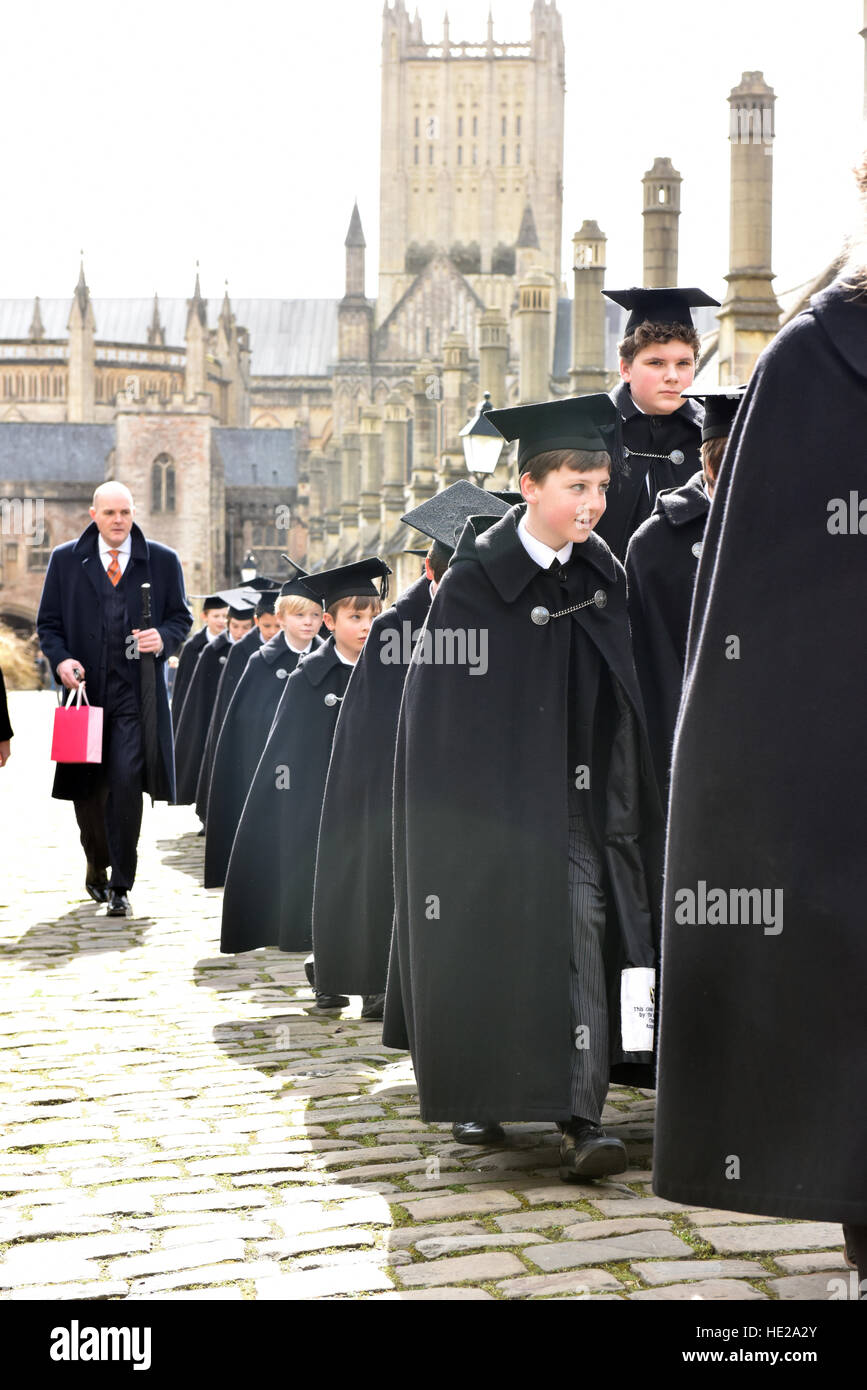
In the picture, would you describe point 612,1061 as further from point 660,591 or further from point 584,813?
point 660,591

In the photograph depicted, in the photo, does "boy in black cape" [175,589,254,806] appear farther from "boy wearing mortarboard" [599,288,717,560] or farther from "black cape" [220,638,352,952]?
"boy wearing mortarboard" [599,288,717,560]

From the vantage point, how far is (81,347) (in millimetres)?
105312

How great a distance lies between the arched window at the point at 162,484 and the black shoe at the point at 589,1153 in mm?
84066

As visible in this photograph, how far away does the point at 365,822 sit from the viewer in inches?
283

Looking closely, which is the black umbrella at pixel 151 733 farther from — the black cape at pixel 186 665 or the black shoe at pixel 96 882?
the black cape at pixel 186 665

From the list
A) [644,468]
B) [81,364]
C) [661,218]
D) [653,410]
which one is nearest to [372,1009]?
[644,468]

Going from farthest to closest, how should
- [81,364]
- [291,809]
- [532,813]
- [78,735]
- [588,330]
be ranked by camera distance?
[81,364] < [588,330] < [78,735] < [291,809] < [532,813]

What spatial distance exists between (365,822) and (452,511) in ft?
4.72

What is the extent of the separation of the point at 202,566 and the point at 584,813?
82671 millimetres

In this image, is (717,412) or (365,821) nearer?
(717,412)

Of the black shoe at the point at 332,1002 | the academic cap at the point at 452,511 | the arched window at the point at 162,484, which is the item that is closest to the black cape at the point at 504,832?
the academic cap at the point at 452,511

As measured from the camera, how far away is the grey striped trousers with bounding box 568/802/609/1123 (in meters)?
4.91

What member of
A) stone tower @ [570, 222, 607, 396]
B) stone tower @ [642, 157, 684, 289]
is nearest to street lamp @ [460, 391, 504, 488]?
stone tower @ [642, 157, 684, 289]

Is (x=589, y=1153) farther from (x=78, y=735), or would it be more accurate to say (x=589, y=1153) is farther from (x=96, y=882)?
(x=96, y=882)
